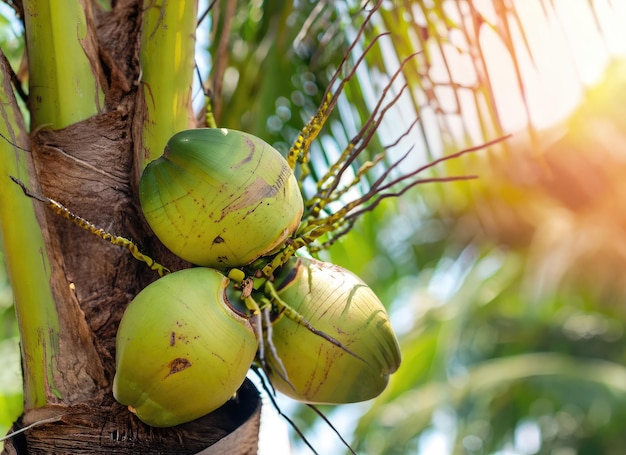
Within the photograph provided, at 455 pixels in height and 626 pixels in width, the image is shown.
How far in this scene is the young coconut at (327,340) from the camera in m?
1.03

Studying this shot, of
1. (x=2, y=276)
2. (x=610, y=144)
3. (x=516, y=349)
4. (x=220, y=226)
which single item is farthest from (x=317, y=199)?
(x=610, y=144)

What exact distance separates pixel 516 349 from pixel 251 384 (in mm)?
7414

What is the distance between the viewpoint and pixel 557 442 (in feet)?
23.2

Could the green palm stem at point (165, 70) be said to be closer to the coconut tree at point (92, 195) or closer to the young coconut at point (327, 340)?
the coconut tree at point (92, 195)

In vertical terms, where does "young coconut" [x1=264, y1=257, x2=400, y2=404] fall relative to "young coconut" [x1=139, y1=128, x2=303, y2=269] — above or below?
below

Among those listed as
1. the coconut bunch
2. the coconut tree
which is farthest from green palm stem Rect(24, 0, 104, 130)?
the coconut bunch

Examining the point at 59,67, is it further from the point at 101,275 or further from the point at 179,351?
the point at 179,351

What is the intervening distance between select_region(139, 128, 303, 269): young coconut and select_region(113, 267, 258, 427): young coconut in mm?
56

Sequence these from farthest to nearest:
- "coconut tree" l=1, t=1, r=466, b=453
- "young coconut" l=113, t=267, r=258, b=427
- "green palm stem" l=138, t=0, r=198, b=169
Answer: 1. "green palm stem" l=138, t=0, r=198, b=169
2. "coconut tree" l=1, t=1, r=466, b=453
3. "young coconut" l=113, t=267, r=258, b=427

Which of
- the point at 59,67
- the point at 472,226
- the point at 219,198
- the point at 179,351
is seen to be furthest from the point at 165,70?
the point at 472,226

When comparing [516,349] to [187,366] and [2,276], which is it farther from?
[187,366]

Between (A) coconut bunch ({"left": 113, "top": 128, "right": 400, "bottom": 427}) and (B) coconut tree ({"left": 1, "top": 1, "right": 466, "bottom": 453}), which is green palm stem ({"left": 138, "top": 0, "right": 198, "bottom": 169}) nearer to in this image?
(B) coconut tree ({"left": 1, "top": 1, "right": 466, "bottom": 453})

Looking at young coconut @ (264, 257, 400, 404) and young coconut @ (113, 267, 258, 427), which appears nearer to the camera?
young coconut @ (113, 267, 258, 427)

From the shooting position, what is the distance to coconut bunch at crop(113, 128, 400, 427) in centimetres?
91
